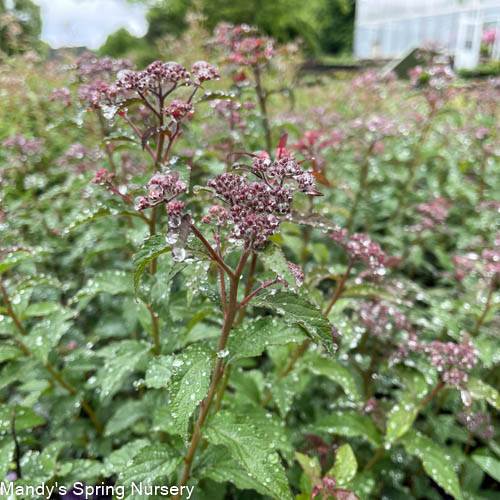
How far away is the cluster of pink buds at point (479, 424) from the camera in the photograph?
1799mm

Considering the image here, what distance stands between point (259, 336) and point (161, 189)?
55 cm

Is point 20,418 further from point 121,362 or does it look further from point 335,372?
point 335,372

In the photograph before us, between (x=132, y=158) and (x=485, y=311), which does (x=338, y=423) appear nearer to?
(x=485, y=311)

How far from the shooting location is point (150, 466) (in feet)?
4.03

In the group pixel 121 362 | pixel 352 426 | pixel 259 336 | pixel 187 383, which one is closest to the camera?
pixel 187 383

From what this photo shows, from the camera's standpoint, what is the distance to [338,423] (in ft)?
5.53

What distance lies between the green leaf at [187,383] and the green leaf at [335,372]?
66 cm

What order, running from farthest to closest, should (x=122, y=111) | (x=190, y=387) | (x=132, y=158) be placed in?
(x=132, y=158), (x=122, y=111), (x=190, y=387)

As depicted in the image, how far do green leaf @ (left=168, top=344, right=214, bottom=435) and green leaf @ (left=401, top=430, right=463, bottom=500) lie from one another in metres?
1.05

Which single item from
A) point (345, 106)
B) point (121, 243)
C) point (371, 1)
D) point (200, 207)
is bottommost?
point (121, 243)

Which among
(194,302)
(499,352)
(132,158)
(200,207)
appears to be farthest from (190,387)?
(132,158)

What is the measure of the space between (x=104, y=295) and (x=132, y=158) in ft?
3.74

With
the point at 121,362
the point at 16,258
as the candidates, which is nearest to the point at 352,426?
the point at 121,362

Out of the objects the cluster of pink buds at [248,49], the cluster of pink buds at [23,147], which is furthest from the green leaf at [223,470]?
the cluster of pink buds at [23,147]
